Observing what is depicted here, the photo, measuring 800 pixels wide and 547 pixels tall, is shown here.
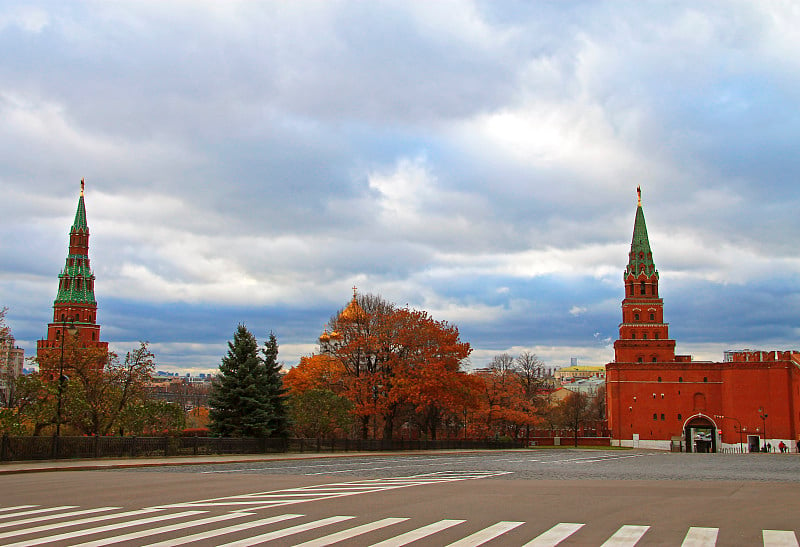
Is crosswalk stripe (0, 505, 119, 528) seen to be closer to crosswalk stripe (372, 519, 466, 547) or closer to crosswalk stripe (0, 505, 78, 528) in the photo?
crosswalk stripe (0, 505, 78, 528)

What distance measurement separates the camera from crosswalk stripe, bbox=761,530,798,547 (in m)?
10.0

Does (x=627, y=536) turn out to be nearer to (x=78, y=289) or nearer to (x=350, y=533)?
(x=350, y=533)

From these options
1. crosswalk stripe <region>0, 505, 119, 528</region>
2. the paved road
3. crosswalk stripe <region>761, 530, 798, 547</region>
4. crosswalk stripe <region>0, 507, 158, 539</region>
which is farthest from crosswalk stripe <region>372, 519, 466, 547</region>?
crosswalk stripe <region>0, 505, 119, 528</region>

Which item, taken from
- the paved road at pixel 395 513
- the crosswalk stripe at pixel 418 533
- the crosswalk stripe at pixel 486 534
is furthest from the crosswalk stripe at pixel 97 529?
the crosswalk stripe at pixel 486 534

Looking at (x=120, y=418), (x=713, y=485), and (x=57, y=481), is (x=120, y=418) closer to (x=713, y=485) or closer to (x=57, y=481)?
(x=57, y=481)

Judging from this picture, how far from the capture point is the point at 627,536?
1076 cm

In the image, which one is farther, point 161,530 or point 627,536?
point 161,530

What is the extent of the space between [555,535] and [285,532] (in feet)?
11.9

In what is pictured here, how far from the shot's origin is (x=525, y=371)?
339 ft

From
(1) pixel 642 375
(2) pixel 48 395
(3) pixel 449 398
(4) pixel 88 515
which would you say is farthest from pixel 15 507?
(1) pixel 642 375

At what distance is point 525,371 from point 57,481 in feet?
282

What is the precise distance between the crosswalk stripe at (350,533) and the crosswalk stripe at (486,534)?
1.45 metres

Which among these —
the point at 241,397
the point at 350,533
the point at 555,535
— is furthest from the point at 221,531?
the point at 241,397

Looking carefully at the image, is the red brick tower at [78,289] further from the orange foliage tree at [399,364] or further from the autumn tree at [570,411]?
the autumn tree at [570,411]
